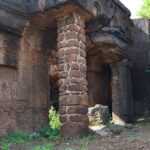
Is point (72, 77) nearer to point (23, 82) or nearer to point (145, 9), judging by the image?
point (23, 82)

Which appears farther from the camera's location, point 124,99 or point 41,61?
point 124,99

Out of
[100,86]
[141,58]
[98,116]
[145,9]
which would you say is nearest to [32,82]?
[98,116]

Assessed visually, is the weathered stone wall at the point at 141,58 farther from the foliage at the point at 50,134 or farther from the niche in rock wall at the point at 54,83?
the foliage at the point at 50,134

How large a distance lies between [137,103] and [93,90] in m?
1.86

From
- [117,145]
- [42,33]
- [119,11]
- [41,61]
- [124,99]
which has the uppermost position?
[119,11]

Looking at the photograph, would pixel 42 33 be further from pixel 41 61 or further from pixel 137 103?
pixel 137 103

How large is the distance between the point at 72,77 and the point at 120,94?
4366mm

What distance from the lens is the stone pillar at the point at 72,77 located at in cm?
698

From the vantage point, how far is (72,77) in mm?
7090

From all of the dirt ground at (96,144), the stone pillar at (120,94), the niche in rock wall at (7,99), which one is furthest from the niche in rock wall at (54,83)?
the dirt ground at (96,144)

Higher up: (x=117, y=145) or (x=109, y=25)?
(x=109, y=25)

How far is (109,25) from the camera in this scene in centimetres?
973

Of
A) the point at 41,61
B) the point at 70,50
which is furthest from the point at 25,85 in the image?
the point at 70,50

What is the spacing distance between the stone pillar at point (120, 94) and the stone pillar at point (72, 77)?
3.96 m
